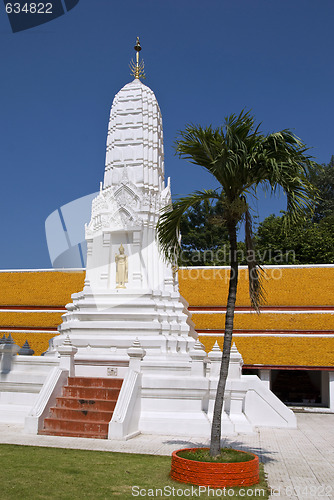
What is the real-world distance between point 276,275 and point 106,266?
9.87m

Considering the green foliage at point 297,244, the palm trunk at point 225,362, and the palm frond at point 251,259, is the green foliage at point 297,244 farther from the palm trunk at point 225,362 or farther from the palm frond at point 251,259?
the palm trunk at point 225,362

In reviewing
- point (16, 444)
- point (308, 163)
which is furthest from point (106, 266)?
point (308, 163)

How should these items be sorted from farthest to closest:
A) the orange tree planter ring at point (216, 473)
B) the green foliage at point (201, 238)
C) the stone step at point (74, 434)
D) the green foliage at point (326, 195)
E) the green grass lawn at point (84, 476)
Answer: the green foliage at point (326, 195) → the green foliage at point (201, 238) → the stone step at point (74, 434) → the orange tree planter ring at point (216, 473) → the green grass lawn at point (84, 476)

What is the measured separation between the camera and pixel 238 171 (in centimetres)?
861

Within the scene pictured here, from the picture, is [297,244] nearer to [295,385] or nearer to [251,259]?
[295,385]

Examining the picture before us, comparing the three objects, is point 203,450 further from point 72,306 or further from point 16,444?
point 72,306

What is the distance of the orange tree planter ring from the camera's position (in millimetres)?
7309

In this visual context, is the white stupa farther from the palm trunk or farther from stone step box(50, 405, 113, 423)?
the palm trunk

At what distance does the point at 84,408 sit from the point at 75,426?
0.66 m

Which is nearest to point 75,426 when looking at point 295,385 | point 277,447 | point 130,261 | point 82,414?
point 82,414

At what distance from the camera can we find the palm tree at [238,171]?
853cm

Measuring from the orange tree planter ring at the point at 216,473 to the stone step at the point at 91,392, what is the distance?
5.61 m

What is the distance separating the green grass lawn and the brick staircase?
6.44 feet

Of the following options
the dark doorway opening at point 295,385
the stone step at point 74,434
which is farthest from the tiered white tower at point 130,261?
the dark doorway opening at point 295,385
